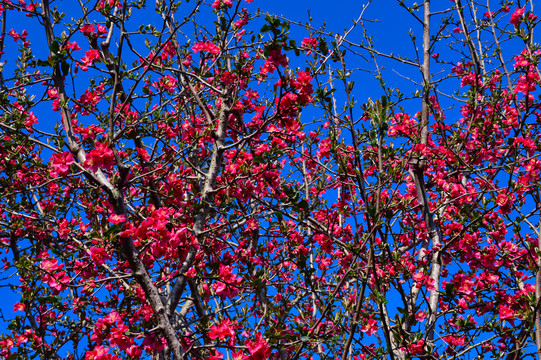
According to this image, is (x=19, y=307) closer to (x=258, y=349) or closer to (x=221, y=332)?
(x=221, y=332)

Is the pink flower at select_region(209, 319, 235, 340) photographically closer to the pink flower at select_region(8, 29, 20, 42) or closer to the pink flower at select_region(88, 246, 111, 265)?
the pink flower at select_region(88, 246, 111, 265)

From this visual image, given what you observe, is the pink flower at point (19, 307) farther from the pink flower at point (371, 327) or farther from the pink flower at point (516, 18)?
the pink flower at point (516, 18)

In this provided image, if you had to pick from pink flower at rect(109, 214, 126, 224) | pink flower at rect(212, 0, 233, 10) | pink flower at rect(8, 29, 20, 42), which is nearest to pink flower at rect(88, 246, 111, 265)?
pink flower at rect(109, 214, 126, 224)

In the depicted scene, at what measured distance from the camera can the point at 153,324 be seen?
158 inches

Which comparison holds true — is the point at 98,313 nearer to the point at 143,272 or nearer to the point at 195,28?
the point at 143,272

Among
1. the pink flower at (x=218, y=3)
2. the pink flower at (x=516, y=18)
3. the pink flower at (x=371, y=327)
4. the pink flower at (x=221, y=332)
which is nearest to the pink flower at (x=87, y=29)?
the pink flower at (x=218, y=3)

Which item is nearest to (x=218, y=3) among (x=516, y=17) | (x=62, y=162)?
(x=62, y=162)

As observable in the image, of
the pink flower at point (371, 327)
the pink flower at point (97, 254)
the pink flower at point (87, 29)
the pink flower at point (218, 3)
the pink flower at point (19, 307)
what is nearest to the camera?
the pink flower at point (97, 254)

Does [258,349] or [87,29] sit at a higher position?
[87,29]

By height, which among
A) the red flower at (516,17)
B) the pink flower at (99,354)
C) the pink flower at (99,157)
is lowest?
the pink flower at (99,354)

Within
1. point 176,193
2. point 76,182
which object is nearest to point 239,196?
point 176,193

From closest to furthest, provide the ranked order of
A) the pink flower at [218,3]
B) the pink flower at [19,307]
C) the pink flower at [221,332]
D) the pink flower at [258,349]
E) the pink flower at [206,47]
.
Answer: the pink flower at [258,349] < the pink flower at [221,332] < the pink flower at [19,307] < the pink flower at [206,47] < the pink flower at [218,3]

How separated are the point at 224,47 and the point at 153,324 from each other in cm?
284

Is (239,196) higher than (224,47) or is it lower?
lower
